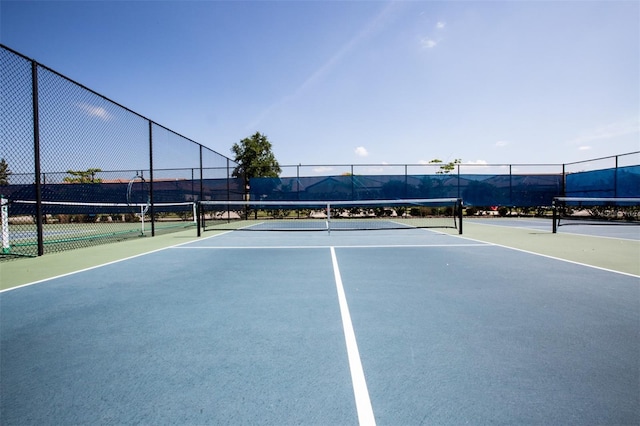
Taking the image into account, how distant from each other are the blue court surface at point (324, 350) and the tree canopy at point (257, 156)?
40.6 m

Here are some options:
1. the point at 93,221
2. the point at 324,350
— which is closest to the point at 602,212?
the point at 324,350

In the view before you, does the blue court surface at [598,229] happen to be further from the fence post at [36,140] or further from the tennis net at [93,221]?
the tennis net at [93,221]

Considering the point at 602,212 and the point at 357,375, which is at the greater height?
the point at 602,212

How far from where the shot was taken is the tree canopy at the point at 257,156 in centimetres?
4400

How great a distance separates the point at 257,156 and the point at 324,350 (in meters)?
45.2

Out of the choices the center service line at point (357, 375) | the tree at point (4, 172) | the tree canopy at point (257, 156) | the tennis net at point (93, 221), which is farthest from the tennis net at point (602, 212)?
the tree canopy at point (257, 156)

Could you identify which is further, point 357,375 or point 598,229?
point 598,229

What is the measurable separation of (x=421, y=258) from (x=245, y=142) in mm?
43674

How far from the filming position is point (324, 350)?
87.6 inches

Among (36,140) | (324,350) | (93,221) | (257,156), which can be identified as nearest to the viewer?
(324,350)

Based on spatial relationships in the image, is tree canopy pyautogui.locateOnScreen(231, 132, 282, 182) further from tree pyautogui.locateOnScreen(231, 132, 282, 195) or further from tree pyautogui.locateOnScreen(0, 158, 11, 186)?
tree pyautogui.locateOnScreen(0, 158, 11, 186)

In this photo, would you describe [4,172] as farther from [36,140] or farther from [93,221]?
[93,221]

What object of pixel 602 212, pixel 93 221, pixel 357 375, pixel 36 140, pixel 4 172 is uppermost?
pixel 36 140

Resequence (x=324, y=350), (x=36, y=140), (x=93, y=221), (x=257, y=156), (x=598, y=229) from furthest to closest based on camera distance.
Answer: (x=257, y=156) → (x=93, y=221) → (x=598, y=229) → (x=36, y=140) → (x=324, y=350)
